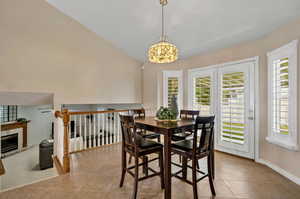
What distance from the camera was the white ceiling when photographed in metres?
2.43

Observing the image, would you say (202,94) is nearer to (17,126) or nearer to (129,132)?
(129,132)

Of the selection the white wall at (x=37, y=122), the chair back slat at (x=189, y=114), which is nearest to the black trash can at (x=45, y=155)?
the white wall at (x=37, y=122)

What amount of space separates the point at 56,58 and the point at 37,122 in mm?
4651

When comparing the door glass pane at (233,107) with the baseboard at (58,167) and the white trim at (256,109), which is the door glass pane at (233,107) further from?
the baseboard at (58,167)

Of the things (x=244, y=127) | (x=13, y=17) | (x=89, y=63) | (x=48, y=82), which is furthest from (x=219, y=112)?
(x=13, y=17)

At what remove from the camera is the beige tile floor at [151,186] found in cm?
200

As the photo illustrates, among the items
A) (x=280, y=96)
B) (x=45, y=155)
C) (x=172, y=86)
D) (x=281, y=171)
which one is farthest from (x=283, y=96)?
(x=45, y=155)

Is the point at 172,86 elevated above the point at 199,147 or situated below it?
above

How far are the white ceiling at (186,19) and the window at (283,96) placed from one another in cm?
57

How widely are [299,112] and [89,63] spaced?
15.3 feet

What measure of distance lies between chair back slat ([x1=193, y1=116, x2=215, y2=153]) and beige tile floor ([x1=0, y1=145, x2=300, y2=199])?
655mm

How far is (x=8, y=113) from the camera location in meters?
5.93

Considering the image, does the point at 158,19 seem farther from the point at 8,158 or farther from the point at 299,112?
the point at 8,158

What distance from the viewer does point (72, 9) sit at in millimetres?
3578
